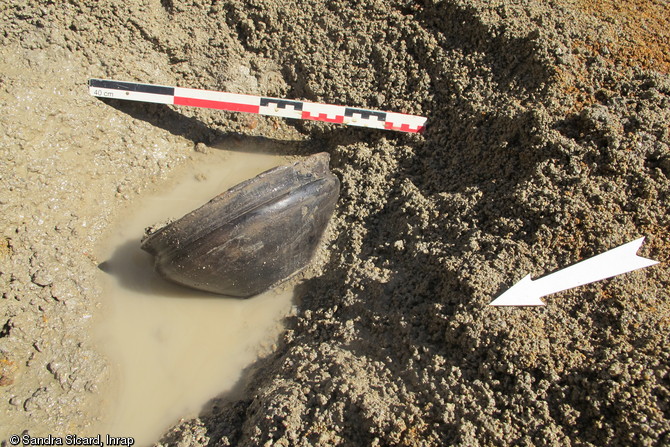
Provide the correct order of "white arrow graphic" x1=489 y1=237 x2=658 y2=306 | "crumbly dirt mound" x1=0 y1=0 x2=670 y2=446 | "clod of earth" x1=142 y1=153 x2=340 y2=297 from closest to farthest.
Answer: "crumbly dirt mound" x1=0 y1=0 x2=670 y2=446
"white arrow graphic" x1=489 y1=237 x2=658 y2=306
"clod of earth" x1=142 y1=153 x2=340 y2=297

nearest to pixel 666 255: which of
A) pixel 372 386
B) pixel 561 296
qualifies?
pixel 561 296

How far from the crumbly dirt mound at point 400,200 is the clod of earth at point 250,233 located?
0.33 metres

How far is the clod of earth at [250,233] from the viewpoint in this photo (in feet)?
7.22

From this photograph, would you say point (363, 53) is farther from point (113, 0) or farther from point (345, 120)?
point (113, 0)

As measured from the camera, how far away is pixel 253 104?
10.1 feet

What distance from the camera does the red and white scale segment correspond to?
2.99 metres

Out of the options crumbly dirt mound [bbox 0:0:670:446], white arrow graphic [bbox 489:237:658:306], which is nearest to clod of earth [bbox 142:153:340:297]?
crumbly dirt mound [bbox 0:0:670:446]

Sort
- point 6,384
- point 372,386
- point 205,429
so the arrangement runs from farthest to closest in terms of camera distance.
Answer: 1. point 6,384
2. point 205,429
3. point 372,386

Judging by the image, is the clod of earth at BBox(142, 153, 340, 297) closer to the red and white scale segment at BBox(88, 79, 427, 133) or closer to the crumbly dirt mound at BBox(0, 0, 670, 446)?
the crumbly dirt mound at BBox(0, 0, 670, 446)

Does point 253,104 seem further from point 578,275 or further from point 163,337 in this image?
point 578,275

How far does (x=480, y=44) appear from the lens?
2824 mm

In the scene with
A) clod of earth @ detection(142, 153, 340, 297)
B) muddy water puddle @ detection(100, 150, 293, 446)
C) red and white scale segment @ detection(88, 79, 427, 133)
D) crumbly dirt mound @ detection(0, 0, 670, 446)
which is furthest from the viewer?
red and white scale segment @ detection(88, 79, 427, 133)

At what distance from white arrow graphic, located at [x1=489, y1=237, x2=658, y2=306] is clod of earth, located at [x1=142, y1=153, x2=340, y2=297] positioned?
965 mm

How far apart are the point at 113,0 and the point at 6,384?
2.26 metres
